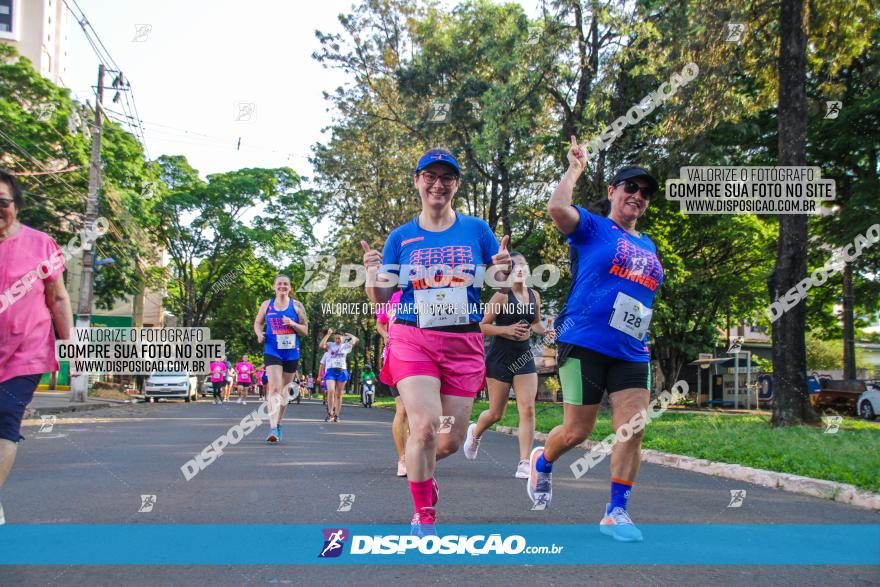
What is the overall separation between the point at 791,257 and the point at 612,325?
10340 millimetres

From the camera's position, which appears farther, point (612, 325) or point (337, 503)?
point (337, 503)

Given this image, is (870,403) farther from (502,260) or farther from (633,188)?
(502,260)

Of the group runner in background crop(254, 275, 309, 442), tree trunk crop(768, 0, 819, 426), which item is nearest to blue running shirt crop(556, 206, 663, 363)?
runner in background crop(254, 275, 309, 442)

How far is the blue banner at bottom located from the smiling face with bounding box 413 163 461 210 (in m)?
1.92

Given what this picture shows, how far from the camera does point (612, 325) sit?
4.89 m

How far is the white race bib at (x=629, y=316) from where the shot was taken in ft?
16.1

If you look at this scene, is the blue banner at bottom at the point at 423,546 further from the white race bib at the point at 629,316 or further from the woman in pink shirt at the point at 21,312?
the white race bib at the point at 629,316

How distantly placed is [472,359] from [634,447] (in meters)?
1.08

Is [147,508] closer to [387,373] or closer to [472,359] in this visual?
[387,373]

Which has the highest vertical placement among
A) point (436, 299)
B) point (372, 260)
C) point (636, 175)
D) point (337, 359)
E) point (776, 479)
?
point (636, 175)

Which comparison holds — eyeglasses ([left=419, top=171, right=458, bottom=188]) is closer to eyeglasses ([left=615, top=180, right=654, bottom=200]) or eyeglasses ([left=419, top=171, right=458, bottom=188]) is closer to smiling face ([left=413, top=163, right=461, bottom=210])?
smiling face ([left=413, top=163, right=461, bottom=210])

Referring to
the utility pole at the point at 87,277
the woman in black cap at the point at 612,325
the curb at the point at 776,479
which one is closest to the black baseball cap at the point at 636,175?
the woman in black cap at the point at 612,325

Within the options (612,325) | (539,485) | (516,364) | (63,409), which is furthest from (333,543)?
(63,409)

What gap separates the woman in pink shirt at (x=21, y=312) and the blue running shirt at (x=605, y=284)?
2.91 meters
